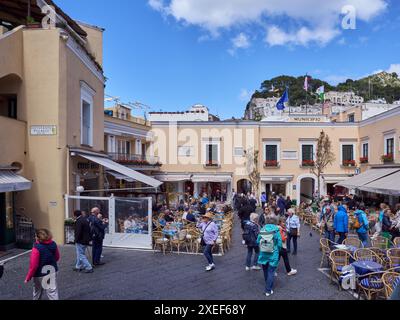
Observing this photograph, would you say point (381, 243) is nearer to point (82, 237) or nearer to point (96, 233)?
point (96, 233)

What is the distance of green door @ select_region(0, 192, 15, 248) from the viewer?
9.57 metres

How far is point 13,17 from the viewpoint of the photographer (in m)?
13.7

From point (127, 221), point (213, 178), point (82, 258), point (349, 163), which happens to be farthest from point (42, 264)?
point (349, 163)

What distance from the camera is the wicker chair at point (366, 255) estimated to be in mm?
7215

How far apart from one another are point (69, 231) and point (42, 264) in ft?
19.8

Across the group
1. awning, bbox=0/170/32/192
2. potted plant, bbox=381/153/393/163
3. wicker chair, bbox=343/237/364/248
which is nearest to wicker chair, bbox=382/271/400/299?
wicker chair, bbox=343/237/364/248

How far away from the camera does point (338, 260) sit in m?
7.28

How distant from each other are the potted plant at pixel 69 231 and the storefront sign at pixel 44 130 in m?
3.27

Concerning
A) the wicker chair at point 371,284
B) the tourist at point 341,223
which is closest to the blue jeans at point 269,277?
the wicker chair at point 371,284

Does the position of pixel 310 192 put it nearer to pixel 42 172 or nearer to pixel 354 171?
pixel 354 171

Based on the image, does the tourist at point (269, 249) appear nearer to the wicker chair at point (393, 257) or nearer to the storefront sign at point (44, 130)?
the wicker chair at point (393, 257)
